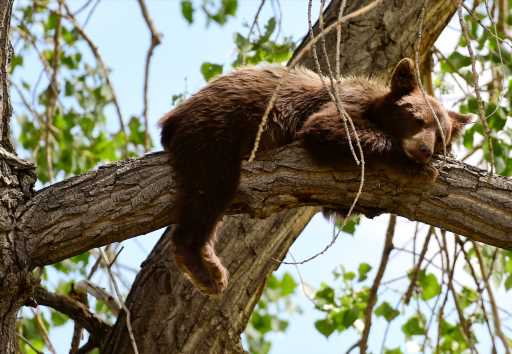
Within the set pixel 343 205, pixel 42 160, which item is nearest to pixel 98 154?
pixel 42 160

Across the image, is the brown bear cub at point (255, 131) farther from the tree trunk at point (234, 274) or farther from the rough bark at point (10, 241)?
the rough bark at point (10, 241)

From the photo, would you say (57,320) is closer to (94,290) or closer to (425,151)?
(94,290)

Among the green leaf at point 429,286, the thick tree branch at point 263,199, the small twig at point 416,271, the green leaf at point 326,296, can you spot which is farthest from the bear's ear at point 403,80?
the green leaf at point 429,286

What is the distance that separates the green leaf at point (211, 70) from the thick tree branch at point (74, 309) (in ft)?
6.14

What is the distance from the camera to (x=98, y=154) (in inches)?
298

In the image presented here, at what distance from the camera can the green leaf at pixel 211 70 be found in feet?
19.2

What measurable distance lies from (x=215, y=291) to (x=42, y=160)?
3.58 meters

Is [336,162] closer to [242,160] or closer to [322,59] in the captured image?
[242,160]

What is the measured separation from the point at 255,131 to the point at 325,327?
2003 millimetres

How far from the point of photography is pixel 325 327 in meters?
6.02

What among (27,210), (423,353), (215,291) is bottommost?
(27,210)

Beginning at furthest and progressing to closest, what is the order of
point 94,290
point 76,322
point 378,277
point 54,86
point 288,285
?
point 288,285
point 54,86
point 378,277
point 94,290
point 76,322

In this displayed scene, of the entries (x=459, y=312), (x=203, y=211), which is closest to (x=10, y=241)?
(x=203, y=211)

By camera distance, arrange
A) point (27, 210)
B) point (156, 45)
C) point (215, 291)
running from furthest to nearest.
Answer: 1. point (156, 45)
2. point (215, 291)
3. point (27, 210)
